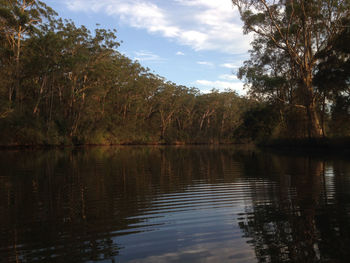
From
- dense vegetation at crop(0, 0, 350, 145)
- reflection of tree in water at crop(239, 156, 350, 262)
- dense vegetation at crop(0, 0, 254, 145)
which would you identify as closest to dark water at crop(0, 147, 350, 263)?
reflection of tree in water at crop(239, 156, 350, 262)

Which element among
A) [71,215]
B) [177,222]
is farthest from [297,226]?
[71,215]

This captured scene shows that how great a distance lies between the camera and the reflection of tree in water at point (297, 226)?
3.88 m

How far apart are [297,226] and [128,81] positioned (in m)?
58.9

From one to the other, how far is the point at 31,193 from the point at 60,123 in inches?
1586

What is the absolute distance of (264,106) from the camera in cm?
4303

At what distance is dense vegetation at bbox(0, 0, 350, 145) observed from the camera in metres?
26.0

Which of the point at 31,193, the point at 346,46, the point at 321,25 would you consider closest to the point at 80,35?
the point at 321,25

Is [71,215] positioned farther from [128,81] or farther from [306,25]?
[128,81]

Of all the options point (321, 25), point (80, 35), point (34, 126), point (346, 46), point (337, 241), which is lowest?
point (337, 241)

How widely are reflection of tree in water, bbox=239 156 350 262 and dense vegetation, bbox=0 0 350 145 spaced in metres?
19.4

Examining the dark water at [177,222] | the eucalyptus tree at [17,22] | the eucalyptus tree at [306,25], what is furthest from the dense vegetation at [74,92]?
the dark water at [177,222]

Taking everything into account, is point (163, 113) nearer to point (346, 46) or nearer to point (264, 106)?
point (264, 106)

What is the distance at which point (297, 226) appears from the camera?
5.03m

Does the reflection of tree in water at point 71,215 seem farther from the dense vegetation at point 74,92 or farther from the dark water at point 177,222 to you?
the dense vegetation at point 74,92
